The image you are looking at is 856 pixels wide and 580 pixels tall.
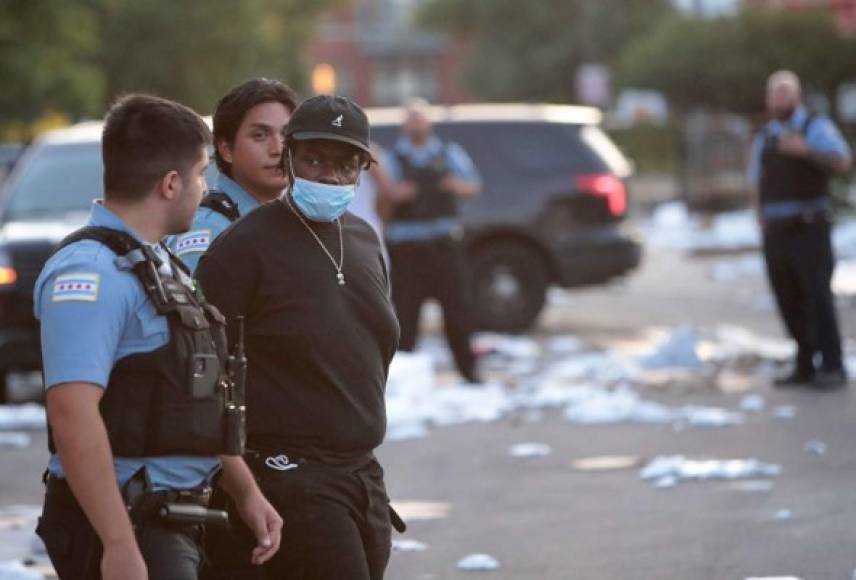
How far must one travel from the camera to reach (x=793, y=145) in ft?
44.0

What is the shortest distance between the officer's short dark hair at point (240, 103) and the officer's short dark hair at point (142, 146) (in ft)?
4.33

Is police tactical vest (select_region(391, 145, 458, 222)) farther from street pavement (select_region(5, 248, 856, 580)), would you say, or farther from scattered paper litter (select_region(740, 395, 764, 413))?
scattered paper litter (select_region(740, 395, 764, 413))

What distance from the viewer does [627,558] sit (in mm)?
8102

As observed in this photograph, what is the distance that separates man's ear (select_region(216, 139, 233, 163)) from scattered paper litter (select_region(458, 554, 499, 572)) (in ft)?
9.45

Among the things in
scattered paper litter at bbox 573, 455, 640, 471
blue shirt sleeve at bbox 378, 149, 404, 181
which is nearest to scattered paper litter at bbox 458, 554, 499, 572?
scattered paper litter at bbox 573, 455, 640, 471

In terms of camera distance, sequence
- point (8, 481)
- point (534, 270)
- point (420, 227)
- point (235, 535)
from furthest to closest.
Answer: point (534, 270) < point (420, 227) < point (8, 481) < point (235, 535)

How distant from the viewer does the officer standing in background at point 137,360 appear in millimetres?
4094

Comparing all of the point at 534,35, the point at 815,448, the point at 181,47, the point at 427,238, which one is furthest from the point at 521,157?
the point at 534,35

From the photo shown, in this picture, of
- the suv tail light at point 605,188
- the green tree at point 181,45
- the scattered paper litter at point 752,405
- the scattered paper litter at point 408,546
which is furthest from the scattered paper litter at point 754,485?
the green tree at point 181,45

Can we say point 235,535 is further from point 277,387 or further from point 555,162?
point 555,162

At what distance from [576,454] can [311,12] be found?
6539cm

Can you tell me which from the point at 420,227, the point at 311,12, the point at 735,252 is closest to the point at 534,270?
the point at 420,227

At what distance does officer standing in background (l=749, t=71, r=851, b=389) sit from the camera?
43.9ft

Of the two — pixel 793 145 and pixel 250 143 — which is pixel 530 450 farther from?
pixel 250 143
